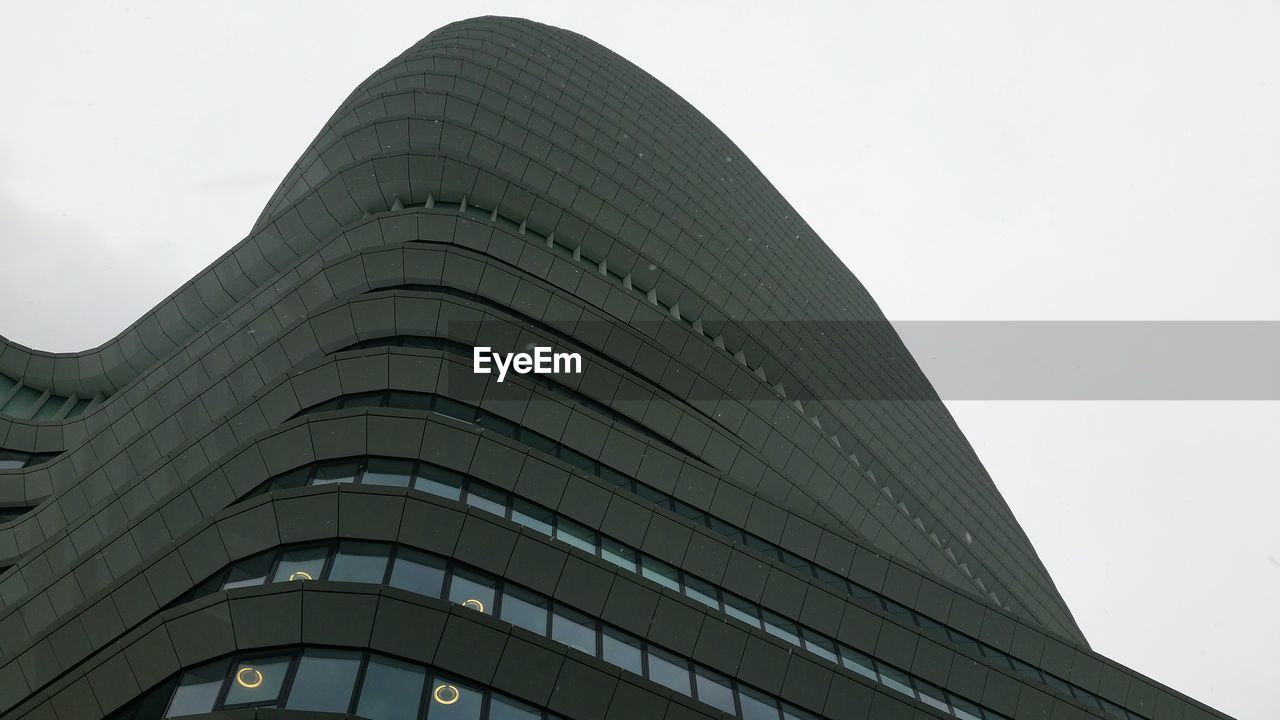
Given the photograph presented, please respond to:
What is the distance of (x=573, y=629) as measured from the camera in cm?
2166

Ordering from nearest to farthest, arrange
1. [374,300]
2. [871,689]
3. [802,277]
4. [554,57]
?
[871,689]
[374,300]
[554,57]
[802,277]

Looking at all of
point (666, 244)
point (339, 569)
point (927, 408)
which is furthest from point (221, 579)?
point (927, 408)

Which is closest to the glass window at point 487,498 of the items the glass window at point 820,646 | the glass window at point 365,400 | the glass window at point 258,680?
the glass window at point 365,400

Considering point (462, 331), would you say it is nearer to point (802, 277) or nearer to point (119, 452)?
point (119, 452)

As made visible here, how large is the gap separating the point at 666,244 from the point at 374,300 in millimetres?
16609

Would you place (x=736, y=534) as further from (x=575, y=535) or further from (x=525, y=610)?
(x=525, y=610)

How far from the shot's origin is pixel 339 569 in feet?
66.1

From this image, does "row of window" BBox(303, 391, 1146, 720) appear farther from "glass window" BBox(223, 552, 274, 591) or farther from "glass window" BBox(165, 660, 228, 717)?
"glass window" BBox(165, 660, 228, 717)

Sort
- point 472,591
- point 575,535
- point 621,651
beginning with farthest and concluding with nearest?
point 575,535 < point 621,651 < point 472,591

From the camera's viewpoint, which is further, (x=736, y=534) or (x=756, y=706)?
(x=736, y=534)

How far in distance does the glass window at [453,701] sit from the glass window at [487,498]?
16.4ft

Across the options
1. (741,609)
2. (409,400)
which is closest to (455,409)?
(409,400)

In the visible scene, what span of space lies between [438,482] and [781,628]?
9.16m

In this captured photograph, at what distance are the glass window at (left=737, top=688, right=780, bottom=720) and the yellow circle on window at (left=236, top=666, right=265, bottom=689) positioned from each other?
9.79m
